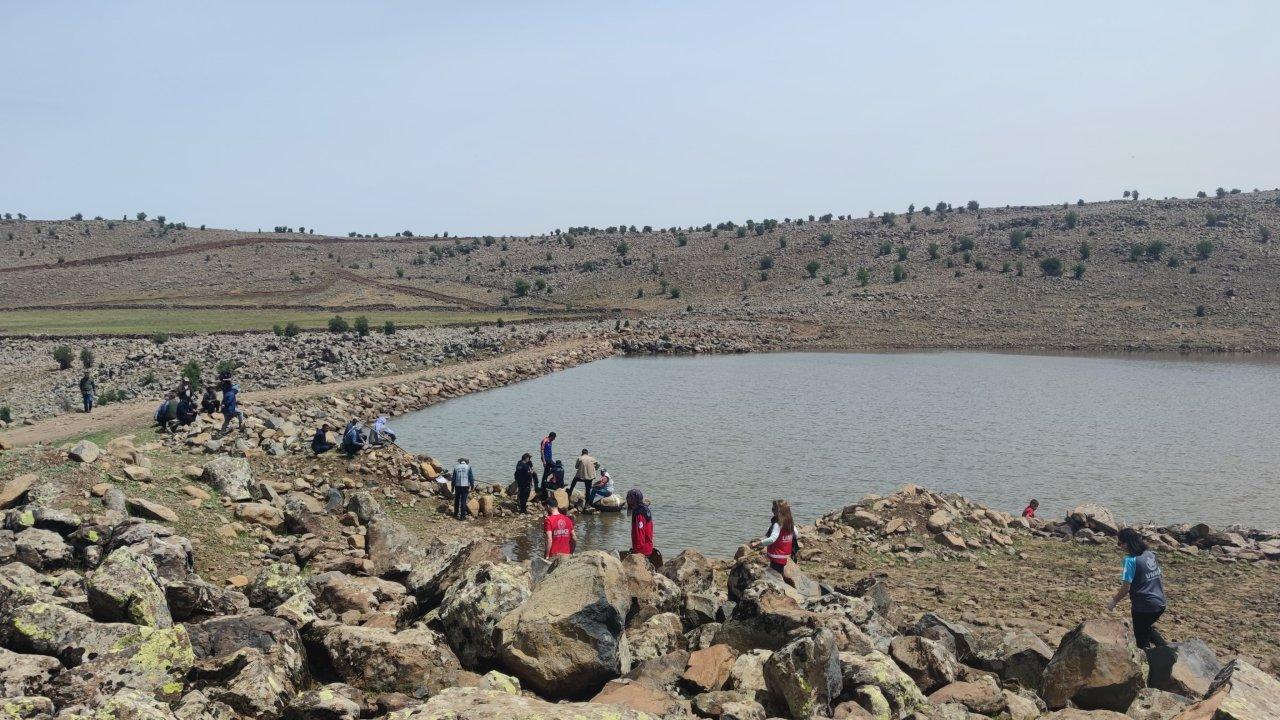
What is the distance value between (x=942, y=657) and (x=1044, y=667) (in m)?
1.32

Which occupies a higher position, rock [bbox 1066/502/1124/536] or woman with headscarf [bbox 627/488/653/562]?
woman with headscarf [bbox 627/488/653/562]

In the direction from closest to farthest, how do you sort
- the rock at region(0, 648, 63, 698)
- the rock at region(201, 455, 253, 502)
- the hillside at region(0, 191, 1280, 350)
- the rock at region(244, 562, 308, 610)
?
the rock at region(0, 648, 63, 698), the rock at region(244, 562, 308, 610), the rock at region(201, 455, 253, 502), the hillside at region(0, 191, 1280, 350)

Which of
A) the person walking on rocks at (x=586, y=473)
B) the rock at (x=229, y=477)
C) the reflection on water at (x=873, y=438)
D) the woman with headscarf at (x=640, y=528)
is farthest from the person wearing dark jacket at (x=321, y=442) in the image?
the woman with headscarf at (x=640, y=528)

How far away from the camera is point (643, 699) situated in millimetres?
8055

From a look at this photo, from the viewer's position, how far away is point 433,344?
167 feet

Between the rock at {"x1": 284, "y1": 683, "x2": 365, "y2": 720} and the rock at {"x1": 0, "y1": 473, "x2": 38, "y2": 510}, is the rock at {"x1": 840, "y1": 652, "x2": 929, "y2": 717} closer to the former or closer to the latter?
the rock at {"x1": 284, "y1": 683, "x2": 365, "y2": 720}

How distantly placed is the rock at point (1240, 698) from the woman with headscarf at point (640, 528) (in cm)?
820

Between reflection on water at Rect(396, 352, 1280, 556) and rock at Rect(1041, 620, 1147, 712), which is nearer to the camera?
Result: rock at Rect(1041, 620, 1147, 712)

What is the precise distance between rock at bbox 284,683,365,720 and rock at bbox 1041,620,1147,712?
7.00 m

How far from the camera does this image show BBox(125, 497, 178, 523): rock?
13742 mm

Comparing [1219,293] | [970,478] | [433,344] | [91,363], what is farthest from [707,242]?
[970,478]

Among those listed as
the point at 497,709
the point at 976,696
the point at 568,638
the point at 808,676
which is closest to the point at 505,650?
the point at 568,638

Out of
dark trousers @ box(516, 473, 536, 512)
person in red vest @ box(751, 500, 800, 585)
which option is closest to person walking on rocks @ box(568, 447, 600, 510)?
dark trousers @ box(516, 473, 536, 512)

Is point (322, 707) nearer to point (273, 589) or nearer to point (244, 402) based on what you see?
point (273, 589)
